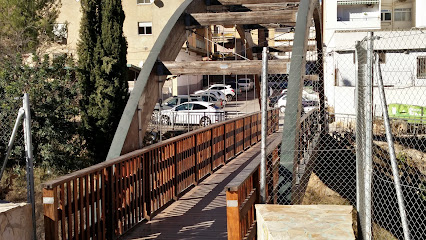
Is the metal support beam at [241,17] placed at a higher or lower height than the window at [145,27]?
lower

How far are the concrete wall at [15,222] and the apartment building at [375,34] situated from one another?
26.3 meters

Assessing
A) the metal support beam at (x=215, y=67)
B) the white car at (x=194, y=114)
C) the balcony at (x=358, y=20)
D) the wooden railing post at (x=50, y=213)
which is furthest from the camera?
the balcony at (x=358, y=20)

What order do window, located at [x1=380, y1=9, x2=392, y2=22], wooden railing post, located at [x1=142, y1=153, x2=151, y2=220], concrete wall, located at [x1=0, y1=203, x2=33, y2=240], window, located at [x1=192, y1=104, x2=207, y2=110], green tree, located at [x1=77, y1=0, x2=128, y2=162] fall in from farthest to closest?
1. window, located at [x1=380, y1=9, x2=392, y2=22]
2. window, located at [x1=192, y1=104, x2=207, y2=110]
3. green tree, located at [x1=77, y1=0, x2=128, y2=162]
4. wooden railing post, located at [x1=142, y1=153, x2=151, y2=220]
5. concrete wall, located at [x1=0, y1=203, x2=33, y2=240]

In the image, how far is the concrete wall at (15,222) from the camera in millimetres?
6090

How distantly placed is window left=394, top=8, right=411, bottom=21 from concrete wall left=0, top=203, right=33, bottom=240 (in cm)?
5080

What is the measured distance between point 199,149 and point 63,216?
5.93 metres

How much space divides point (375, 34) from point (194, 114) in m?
15.2

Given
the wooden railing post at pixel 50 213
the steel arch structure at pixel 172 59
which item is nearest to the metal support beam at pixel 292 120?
the steel arch structure at pixel 172 59

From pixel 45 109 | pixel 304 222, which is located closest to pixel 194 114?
pixel 45 109

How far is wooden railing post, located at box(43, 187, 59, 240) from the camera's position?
6.36m

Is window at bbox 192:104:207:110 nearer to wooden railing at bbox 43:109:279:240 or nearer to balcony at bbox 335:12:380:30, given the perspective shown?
wooden railing at bbox 43:109:279:240

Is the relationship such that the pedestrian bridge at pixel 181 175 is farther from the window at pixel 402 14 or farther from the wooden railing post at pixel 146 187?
the window at pixel 402 14

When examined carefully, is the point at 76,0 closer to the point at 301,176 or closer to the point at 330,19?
the point at 330,19

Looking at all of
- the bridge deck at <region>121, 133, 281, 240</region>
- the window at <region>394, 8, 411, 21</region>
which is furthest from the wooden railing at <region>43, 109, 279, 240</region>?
the window at <region>394, 8, 411, 21</region>
